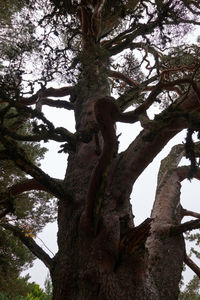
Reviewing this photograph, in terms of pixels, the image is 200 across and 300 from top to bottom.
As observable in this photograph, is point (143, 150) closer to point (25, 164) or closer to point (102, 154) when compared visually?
point (102, 154)

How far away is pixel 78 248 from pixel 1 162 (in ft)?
13.0

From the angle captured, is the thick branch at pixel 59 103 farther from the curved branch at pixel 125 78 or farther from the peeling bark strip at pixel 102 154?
the peeling bark strip at pixel 102 154

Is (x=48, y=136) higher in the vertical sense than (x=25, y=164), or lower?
higher

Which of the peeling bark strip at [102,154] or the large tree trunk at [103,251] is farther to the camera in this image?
the large tree trunk at [103,251]

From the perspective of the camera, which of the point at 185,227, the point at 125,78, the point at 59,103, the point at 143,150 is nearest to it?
the point at 143,150

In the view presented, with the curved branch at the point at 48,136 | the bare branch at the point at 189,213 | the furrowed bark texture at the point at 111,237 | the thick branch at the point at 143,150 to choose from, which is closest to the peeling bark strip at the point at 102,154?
the furrowed bark texture at the point at 111,237

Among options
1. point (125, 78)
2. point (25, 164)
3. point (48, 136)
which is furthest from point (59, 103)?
point (25, 164)

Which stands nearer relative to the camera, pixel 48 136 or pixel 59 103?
pixel 48 136

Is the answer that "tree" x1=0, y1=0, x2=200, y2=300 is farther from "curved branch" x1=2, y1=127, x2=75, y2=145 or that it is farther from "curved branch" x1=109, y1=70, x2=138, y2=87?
"curved branch" x1=109, y1=70, x2=138, y2=87

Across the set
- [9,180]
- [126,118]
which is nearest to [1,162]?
[9,180]

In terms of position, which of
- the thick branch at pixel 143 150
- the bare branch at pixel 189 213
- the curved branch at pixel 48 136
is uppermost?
the curved branch at pixel 48 136

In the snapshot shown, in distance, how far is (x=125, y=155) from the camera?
276 centimetres

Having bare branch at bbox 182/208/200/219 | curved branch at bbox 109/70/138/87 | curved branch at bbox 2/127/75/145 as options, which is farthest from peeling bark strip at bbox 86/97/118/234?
curved branch at bbox 109/70/138/87

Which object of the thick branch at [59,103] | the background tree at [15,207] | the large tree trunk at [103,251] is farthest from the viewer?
the background tree at [15,207]
